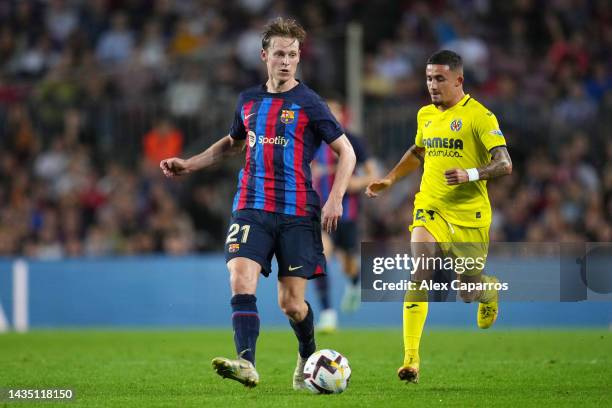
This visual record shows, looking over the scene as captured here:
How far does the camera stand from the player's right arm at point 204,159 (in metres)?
8.55

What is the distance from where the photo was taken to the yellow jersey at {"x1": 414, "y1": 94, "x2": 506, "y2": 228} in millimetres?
8648

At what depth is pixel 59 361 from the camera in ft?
35.5

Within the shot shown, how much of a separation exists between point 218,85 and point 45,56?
13.4 ft

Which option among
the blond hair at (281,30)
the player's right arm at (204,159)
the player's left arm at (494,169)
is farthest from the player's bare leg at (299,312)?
the blond hair at (281,30)

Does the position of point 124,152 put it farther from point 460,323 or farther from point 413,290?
point 413,290

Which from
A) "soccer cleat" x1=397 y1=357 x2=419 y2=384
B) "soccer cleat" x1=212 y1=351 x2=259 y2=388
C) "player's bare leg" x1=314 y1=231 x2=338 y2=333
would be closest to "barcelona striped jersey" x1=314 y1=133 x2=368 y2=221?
"player's bare leg" x1=314 y1=231 x2=338 y2=333

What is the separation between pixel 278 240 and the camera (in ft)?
26.6

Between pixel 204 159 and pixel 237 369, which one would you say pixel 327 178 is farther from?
pixel 237 369

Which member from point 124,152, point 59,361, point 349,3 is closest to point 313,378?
point 59,361

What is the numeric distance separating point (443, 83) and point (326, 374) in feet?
7.68

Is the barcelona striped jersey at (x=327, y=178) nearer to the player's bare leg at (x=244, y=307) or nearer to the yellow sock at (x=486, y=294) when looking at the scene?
the yellow sock at (x=486, y=294)

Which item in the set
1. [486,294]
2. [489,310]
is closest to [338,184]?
[486,294]

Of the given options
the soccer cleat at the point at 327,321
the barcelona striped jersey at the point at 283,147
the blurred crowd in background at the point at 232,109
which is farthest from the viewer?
the blurred crowd in background at the point at 232,109

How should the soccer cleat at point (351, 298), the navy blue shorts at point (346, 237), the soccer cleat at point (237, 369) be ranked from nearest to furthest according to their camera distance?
the soccer cleat at point (237, 369) → the navy blue shorts at point (346, 237) → the soccer cleat at point (351, 298)
